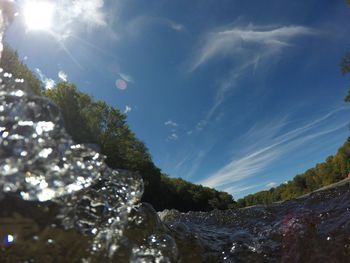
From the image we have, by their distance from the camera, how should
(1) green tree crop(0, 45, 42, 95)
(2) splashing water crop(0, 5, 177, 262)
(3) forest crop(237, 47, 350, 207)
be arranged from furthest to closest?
(3) forest crop(237, 47, 350, 207)
(1) green tree crop(0, 45, 42, 95)
(2) splashing water crop(0, 5, 177, 262)


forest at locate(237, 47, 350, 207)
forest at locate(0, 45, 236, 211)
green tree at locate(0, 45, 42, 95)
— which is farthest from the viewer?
forest at locate(237, 47, 350, 207)

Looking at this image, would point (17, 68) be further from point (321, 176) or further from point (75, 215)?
point (321, 176)

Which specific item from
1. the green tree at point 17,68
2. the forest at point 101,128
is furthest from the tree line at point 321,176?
the green tree at point 17,68

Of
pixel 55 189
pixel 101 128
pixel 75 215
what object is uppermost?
pixel 101 128

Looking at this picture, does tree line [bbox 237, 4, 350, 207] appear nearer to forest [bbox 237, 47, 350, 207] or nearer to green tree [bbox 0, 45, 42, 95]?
forest [bbox 237, 47, 350, 207]

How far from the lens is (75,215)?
2.89 metres

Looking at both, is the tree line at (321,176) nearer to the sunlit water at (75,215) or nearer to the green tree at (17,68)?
the green tree at (17,68)

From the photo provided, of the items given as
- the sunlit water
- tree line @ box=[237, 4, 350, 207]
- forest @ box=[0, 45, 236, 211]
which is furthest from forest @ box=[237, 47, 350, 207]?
the sunlit water

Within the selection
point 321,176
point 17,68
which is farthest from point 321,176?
point 17,68

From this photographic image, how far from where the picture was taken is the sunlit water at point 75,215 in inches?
96.7

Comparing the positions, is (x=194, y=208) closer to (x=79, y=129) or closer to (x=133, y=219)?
(x=79, y=129)

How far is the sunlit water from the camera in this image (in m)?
2.46

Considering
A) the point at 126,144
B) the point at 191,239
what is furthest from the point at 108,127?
the point at 191,239

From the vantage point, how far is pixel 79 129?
87.0 ft
